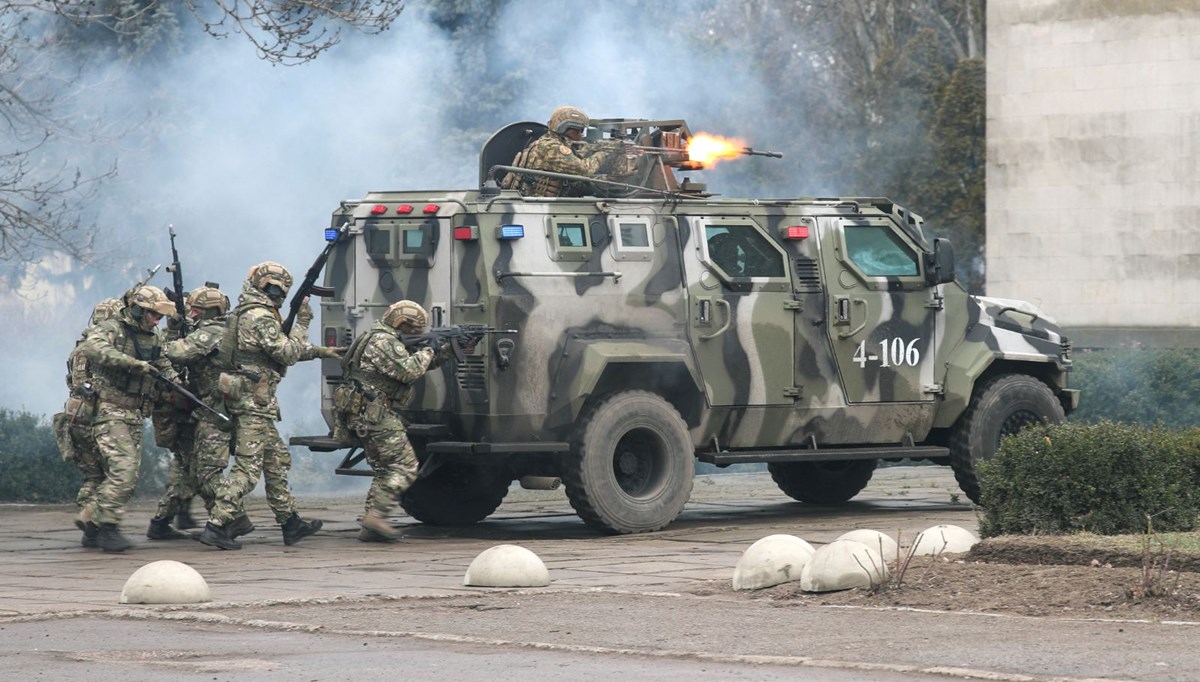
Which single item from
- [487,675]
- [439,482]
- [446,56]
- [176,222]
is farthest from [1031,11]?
[487,675]

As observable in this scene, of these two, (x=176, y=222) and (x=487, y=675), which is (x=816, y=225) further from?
(x=176, y=222)

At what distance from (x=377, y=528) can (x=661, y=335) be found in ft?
6.92

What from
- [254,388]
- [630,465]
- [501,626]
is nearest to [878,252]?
[630,465]

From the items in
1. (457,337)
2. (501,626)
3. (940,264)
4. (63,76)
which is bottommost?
(501,626)

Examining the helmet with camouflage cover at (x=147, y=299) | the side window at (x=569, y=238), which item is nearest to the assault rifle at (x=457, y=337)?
the side window at (x=569, y=238)

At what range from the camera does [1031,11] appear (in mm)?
25484

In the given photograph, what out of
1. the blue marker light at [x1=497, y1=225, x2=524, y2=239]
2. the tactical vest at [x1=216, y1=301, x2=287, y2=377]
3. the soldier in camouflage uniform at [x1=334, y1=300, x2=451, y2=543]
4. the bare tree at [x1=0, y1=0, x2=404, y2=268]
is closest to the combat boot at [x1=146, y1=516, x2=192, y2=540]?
the tactical vest at [x1=216, y1=301, x2=287, y2=377]

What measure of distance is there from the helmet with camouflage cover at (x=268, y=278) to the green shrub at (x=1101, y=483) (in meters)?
4.71

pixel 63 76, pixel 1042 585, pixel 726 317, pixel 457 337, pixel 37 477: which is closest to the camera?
pixel 1042 585

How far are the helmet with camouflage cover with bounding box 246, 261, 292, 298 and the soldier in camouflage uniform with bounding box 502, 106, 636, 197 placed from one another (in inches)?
71.9

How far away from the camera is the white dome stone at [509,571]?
10.2 meters

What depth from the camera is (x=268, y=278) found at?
13.0 metres

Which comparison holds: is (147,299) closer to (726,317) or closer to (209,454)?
(209,454)

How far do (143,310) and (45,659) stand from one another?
17.2ft
